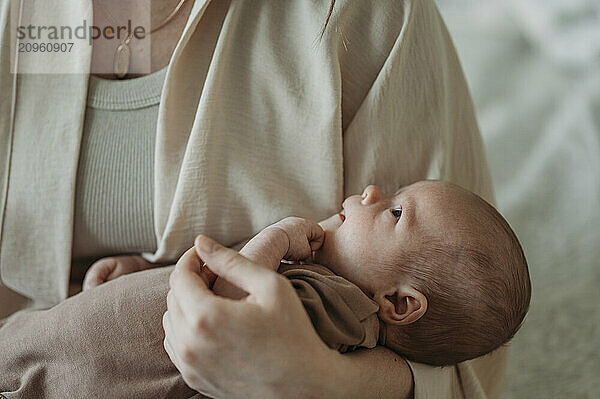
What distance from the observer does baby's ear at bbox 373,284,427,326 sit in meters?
0.88

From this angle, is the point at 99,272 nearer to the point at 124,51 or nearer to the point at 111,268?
the point at 111,268

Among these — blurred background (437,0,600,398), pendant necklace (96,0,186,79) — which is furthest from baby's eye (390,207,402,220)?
blurred background (437,0,600,398)

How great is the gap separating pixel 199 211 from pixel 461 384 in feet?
1.56

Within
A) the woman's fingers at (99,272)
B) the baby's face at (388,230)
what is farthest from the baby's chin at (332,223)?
the woman's fingers at (99,272)

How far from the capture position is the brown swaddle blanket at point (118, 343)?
84 cm

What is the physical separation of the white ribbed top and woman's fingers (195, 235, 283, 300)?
363mm

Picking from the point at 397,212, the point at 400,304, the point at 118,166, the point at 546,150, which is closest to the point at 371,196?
the point at 397,212

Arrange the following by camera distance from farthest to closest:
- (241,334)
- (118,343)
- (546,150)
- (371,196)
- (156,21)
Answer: (546,150) → (156,21) → (371,196) → (118,343) → (241,334)

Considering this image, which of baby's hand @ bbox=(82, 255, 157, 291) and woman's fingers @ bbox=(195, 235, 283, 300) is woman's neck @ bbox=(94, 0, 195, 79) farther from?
woman's fingers @ bbox=(195, 235, 283, 300)

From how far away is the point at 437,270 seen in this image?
2.91 ft

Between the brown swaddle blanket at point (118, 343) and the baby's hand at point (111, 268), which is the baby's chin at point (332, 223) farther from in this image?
the baby's hand at point (111, 268)

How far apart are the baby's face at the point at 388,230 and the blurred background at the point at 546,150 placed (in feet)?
3.37

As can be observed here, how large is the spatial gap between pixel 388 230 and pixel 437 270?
3.1 inches

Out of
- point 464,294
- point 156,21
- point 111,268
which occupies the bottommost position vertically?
point 111,268
